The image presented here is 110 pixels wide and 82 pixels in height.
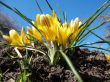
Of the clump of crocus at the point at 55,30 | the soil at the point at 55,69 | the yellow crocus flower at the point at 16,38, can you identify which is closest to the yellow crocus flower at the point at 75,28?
the clump of crocus at the point at 55,30

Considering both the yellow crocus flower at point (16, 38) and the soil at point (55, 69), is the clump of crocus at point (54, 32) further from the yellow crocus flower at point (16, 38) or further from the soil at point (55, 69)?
the yellow crocus flower at point (16, 38)

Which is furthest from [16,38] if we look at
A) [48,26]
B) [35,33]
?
[48,26]

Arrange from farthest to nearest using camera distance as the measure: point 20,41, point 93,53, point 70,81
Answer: point 93,53
point 20,41
point 70,81

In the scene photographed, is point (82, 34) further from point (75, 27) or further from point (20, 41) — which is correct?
point (20, 41)

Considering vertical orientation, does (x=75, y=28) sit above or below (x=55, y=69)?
above

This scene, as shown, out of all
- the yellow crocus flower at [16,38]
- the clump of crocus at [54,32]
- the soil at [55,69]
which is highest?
the yellow crocus flower at [16,38]

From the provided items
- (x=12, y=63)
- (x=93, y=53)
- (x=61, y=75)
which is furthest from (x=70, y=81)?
(x=93, y=53)

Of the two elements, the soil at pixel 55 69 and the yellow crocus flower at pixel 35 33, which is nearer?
the soil at pixel 55 69

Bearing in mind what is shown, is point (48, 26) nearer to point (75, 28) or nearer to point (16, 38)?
point (75, 28)
